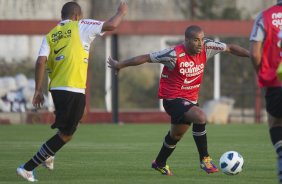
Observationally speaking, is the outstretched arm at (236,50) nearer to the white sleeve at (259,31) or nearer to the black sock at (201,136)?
the black sock at (201,136)

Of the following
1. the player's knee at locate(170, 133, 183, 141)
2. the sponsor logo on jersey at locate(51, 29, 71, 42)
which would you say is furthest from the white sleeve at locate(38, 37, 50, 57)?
the player's knee at locate(170, 133, 183, 141)

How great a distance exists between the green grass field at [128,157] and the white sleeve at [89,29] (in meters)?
1.87

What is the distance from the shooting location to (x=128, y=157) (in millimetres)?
15875

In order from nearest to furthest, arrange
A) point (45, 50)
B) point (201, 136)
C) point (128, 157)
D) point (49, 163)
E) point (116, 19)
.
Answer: point (116, 19) → point (45, 50) → point (201, 136) → point (49, 163) → point (128, 157)

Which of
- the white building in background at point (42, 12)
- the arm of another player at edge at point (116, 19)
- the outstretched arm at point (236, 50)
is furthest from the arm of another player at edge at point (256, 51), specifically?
the white building in background at point (42, 12)

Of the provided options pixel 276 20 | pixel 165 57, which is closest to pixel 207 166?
pixel 165 57

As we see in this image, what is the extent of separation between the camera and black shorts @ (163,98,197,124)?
1274cm

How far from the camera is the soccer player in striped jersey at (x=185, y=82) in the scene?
12.7 m

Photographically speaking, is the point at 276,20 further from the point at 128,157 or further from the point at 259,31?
the point at 128,157

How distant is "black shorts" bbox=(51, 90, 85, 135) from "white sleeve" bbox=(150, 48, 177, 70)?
4.16ft

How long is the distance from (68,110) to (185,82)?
199cm

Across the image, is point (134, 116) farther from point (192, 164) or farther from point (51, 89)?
point (51, 89)

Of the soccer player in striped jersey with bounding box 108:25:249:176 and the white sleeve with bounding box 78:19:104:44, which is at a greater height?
the white sleeve with bounding box 78:19:104:44

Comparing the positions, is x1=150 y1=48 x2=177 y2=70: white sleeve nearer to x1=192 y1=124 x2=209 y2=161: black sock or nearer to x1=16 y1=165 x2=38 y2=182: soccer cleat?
x1=192 y1=124 x2=209 y2=161: black sock
